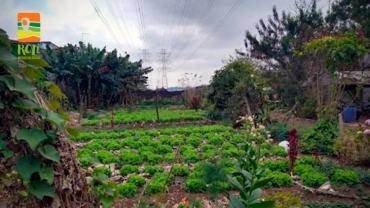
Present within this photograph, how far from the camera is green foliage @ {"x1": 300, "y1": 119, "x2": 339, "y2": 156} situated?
7898 millimetres

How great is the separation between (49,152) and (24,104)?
0.21 metres

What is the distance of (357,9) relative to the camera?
61.3ft

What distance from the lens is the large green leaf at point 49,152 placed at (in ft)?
4.40

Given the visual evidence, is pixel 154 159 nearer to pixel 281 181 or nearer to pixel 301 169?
pixel 281 181

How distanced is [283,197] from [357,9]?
18.4 metres

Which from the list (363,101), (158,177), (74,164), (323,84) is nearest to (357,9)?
(363,101)

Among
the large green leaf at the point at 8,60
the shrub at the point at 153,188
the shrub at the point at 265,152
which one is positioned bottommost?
the shrub at the point at 153,188

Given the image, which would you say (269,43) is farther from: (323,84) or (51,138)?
(51,138)

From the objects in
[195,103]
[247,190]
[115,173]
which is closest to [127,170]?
[115,173]

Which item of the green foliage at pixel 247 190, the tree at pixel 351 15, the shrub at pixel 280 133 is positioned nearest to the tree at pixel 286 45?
the tree at pixel 351 15

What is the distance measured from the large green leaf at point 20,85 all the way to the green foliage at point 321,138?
7.42m

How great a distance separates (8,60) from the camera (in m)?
1.33

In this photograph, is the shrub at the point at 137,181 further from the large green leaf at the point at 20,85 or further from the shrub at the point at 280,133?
the shrub at the point at 280,133

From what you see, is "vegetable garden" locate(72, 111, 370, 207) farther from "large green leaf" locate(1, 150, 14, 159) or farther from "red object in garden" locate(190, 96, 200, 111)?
"red object in garden" locate(190, 96, 200, 111)
